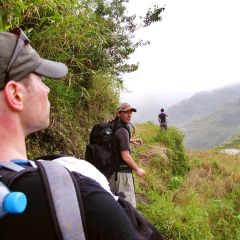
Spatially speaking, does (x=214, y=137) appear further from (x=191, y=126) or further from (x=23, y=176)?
(x=23, y=176)

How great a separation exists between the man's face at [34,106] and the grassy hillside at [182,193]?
330 centimetres

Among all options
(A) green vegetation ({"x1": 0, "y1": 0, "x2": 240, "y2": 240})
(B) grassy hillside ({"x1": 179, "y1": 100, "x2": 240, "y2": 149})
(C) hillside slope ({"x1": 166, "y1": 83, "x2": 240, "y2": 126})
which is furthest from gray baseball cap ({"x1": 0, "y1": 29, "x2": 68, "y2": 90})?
(C) hillside slope ({"x1": 166, "y1": 83, "x2": 240, "y2": 126})

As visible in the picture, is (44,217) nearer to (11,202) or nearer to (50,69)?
(11,202)

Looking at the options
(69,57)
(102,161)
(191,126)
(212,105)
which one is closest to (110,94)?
(69,57)

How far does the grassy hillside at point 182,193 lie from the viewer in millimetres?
3758

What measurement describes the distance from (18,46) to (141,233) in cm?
87

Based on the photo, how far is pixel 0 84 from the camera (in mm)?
797

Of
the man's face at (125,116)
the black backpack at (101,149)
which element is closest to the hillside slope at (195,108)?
the man's face at (125,116)

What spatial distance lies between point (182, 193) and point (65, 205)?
17.2 feet

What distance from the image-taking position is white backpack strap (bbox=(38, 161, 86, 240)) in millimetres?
650

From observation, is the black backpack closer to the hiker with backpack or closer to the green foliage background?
the green foliage background

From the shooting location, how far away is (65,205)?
660mm

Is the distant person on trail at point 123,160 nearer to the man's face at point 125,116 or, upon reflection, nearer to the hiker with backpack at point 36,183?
the man's face at point 125,116

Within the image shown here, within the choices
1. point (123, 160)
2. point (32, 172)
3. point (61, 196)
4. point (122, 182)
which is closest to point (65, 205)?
point (61, 196)
